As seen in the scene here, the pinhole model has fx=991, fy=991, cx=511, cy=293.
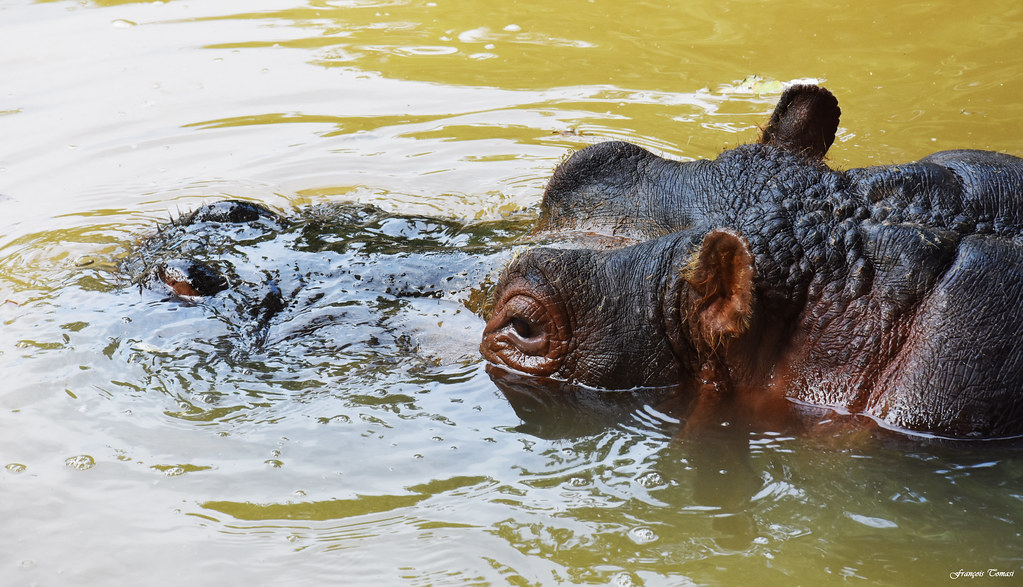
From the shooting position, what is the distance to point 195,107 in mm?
8781

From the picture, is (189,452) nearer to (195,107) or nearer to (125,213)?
(125,213)

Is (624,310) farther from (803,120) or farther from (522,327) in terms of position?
(803,120)

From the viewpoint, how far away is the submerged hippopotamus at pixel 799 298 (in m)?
3.50

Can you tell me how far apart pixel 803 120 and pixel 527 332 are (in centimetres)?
166

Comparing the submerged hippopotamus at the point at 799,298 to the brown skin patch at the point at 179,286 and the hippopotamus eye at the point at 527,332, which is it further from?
the brown skin patch at the point at 179,286

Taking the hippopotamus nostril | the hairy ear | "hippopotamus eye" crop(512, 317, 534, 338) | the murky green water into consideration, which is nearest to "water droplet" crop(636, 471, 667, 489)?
the murky green water

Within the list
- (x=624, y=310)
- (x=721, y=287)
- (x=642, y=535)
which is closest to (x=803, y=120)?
(x=721, y=287)

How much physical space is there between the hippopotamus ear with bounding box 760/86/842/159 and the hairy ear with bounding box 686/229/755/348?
1.17 metres

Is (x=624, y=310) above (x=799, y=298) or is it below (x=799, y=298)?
below

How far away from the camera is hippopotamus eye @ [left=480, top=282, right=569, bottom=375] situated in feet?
13.0

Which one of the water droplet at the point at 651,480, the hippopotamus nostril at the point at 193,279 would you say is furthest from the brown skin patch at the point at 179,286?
the water droplet at the point at 651,480

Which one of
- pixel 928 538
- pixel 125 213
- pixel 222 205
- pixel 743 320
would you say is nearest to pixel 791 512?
pixel 928 538

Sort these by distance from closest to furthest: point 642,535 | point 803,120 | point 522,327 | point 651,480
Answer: point 642,535, point 651,480, point 522,327, point 803,120

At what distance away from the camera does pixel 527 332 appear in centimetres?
418
